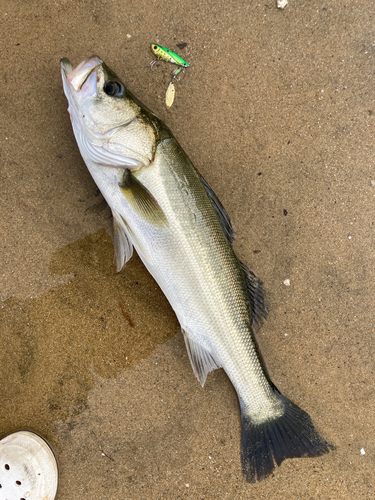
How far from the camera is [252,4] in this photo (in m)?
2.28

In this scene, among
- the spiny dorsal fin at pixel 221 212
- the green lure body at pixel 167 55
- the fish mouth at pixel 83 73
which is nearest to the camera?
the fish mouth at pixel 83 73

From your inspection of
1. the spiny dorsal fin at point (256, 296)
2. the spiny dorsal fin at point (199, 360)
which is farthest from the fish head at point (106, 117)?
the spiny dorsal fin at point (199, 360)

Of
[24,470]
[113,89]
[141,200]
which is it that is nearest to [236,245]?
[141,200]

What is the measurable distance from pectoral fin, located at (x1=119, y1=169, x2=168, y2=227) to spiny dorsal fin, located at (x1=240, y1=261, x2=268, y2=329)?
25.4 inches

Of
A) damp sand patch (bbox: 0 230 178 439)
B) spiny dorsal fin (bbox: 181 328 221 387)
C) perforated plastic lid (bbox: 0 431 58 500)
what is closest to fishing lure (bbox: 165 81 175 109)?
damp sand patch (bbox: 0 230 178 439)

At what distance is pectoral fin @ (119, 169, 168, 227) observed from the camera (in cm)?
187

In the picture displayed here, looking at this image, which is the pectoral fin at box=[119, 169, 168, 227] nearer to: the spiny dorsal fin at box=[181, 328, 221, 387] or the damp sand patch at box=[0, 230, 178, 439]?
the damp sand patch at box=[0, 230, 178, 439]

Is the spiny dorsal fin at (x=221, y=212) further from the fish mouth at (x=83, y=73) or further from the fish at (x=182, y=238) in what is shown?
the fish mouth at (x=83, y=73)

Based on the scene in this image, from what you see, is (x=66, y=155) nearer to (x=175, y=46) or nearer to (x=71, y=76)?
(x=71, y=76)

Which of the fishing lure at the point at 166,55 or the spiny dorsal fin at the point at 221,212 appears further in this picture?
the fishing lure at the point at 166,55

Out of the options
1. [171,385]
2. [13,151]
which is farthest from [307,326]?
[13,151]

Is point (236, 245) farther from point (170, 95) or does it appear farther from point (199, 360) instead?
point (170, 95)

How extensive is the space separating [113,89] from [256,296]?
1560mm

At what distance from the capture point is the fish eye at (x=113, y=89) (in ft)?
6.04
